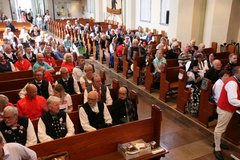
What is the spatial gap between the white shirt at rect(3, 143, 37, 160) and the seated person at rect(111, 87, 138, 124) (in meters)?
1.61

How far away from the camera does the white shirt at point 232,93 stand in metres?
3.35

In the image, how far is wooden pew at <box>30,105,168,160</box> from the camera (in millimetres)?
2639

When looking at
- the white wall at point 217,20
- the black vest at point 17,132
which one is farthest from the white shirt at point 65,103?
the white wall at point 217,20

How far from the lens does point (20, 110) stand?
11.8 ft

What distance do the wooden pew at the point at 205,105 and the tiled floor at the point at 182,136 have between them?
6.7 inches

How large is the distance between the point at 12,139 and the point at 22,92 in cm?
155

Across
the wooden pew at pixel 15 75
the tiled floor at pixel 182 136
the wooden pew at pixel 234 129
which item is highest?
the wooden pew at pixel 15 75

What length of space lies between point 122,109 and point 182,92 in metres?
1.84

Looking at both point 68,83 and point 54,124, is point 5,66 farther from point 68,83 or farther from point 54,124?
point 54,124

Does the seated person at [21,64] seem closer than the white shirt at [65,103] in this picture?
No

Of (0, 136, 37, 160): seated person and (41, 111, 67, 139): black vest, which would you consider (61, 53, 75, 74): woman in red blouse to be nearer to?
(41, 111, 67, 139): black vest

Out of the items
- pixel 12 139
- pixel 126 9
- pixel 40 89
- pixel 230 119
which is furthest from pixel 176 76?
pixel 126 9

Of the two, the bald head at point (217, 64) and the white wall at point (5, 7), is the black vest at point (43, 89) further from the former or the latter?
the white wall at point (5, 7)

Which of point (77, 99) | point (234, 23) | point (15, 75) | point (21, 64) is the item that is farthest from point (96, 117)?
point (234, 23)
